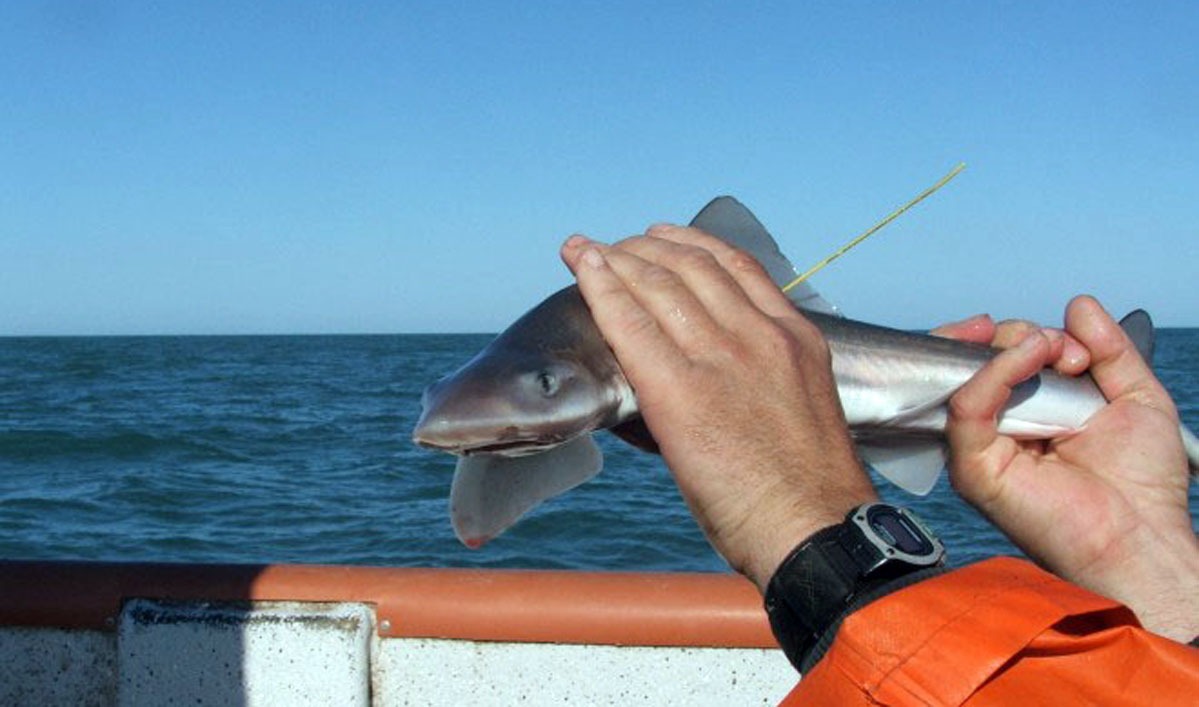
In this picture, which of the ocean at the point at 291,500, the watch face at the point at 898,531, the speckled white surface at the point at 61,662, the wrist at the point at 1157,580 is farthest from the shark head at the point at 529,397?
the ocean at the point at 291,500

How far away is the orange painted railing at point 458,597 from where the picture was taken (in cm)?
316

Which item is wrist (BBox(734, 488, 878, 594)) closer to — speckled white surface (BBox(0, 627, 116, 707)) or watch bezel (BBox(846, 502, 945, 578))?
watch bezel (BBox(846, 502, 945, 578))

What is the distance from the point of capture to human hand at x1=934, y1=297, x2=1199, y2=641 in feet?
6.56

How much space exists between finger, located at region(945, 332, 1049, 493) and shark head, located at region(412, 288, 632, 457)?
751 mm

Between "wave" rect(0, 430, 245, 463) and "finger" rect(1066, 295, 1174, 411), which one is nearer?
"finger" rect(1066, 295, 1174, 411)

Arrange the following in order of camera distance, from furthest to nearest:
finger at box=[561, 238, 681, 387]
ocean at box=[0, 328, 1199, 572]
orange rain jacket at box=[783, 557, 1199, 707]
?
ocean at box=[0, 328, 1199, 572] → finger at box=[561, 238, 681, 387] → orange rain jacket at box=[783, 557, 1199, 707]

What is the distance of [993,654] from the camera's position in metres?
1.05

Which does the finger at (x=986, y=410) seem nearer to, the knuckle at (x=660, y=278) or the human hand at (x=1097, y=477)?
the human hand at (x=1097, y=477)

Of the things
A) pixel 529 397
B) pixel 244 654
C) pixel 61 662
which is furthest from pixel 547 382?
pixel 61 662

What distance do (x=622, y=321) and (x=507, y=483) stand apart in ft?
1.73

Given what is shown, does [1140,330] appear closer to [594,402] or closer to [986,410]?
[986,410]

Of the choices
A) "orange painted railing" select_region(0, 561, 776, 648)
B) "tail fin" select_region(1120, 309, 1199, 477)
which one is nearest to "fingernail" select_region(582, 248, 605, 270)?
"tail fin" select_region(1120, 309, 1199, 477)

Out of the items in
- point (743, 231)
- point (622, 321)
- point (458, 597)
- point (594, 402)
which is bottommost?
point (458, 597)

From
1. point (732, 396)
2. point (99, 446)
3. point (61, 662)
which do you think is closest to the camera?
point (732, 396)
